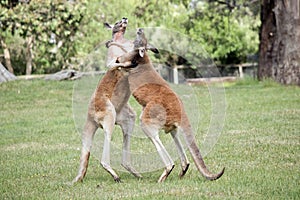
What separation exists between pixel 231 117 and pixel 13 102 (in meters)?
6.89

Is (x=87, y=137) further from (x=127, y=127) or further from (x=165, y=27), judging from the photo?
(x=165, y=27)

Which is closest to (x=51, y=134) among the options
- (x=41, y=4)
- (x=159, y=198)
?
(x=159, y=198)

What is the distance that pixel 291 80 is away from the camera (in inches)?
787

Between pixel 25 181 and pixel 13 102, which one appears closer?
pixel 25 181

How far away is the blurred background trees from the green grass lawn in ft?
48.9

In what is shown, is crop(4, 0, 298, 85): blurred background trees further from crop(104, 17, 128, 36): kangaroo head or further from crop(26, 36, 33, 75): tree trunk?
crop(104, 17, 128, 36): kangaroo head

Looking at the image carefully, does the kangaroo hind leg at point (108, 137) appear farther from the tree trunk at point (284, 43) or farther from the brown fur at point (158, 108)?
the tree trunk at point (284, 43)

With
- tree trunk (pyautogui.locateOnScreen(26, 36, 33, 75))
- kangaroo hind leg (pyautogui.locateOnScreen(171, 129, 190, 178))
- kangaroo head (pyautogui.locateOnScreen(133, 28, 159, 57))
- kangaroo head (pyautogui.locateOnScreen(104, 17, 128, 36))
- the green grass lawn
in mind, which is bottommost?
tree trunk (pyautogui.locateOnScreen(26, 36, 33, 75))

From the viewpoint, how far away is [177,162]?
28.3 ft

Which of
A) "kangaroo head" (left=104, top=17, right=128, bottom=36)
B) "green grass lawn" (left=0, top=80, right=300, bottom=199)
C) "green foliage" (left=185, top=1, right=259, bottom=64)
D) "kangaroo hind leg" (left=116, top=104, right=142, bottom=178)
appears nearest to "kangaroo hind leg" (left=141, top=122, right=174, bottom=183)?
"green grass lawn" (left=0, top=80, right=300, bottom=199)

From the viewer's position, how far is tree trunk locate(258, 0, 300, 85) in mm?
19922

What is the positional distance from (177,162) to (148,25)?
2616 cm

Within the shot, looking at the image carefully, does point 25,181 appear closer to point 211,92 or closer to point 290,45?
point 211,92

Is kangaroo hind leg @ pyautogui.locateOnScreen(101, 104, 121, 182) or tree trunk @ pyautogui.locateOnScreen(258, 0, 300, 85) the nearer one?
kangaroo hind leg @ pyautogui.locateOnScreen(101, 104, 121, 182)
